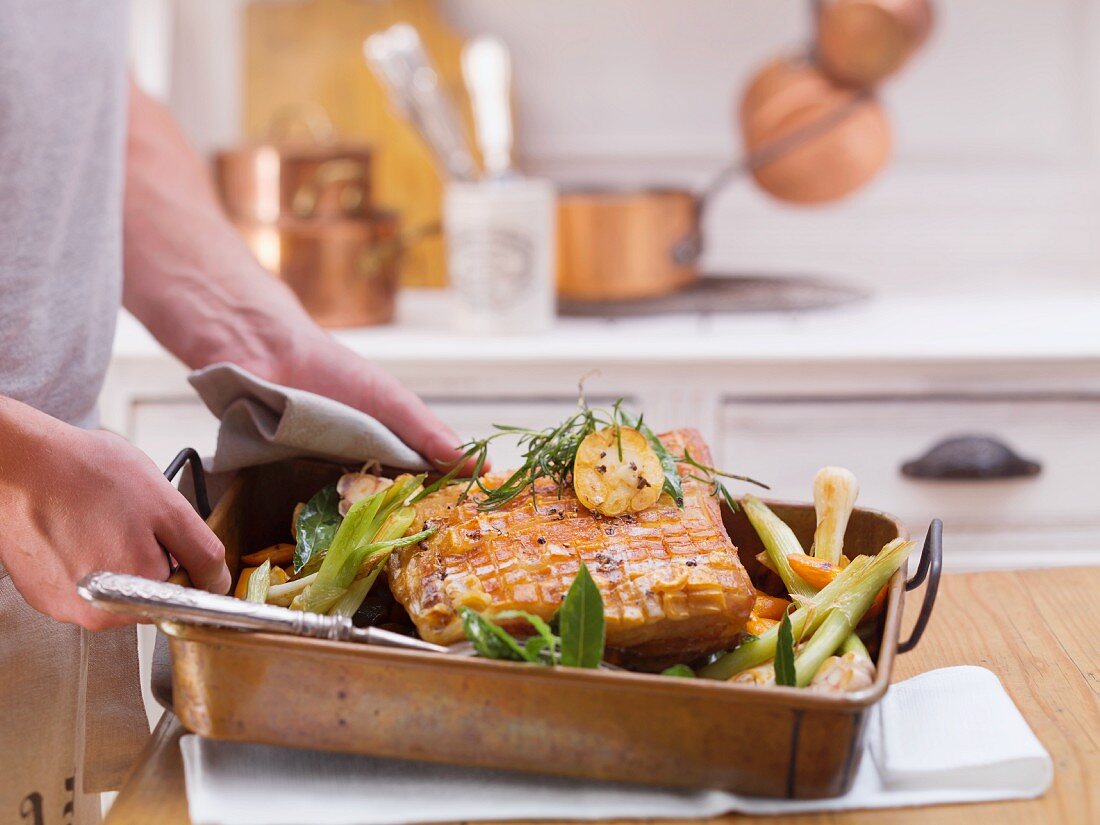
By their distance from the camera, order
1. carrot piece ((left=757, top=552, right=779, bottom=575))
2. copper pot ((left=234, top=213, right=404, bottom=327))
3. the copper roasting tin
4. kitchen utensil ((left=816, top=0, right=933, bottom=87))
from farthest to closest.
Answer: kitchen utensil ((left=816, top=0, right=933, bottom=87)) → copper pot ((left=234, top=213, right=404, bottom=327)) → carrot piece ((left=757, top=552, right=779, bottom=575)) → the copper roasting tin

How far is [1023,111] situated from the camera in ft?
7.67

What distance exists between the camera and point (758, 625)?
0.75 metres

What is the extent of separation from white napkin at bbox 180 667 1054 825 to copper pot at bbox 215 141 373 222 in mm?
1366

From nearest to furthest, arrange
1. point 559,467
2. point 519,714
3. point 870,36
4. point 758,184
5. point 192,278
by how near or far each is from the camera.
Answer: point 519,714 → point 559,467 → point 192,278 → point 870,36 → point 758,184

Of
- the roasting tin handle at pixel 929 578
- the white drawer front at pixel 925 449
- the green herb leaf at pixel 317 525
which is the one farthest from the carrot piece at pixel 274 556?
the white drawer front at pixel 925 449

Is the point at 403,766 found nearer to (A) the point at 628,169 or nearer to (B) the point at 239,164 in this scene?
(B) the point at 239,164

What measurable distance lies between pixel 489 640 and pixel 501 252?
130 cm

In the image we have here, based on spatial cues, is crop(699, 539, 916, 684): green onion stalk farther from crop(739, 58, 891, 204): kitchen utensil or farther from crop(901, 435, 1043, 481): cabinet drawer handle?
crop(739, 58, 891, 204): kitchen utensil

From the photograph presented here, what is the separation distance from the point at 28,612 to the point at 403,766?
38cm

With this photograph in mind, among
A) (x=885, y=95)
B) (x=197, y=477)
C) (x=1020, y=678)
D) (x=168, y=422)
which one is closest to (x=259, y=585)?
(x=197, y=477)

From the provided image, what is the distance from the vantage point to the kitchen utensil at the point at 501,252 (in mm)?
1873

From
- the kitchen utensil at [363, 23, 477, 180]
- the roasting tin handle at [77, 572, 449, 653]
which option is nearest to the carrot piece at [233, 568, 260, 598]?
the roasting tin handle at [77, 572, 449, 653]

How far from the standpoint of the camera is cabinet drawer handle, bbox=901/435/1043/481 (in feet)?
5.91

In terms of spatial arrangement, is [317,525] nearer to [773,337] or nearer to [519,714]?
[519,714]
